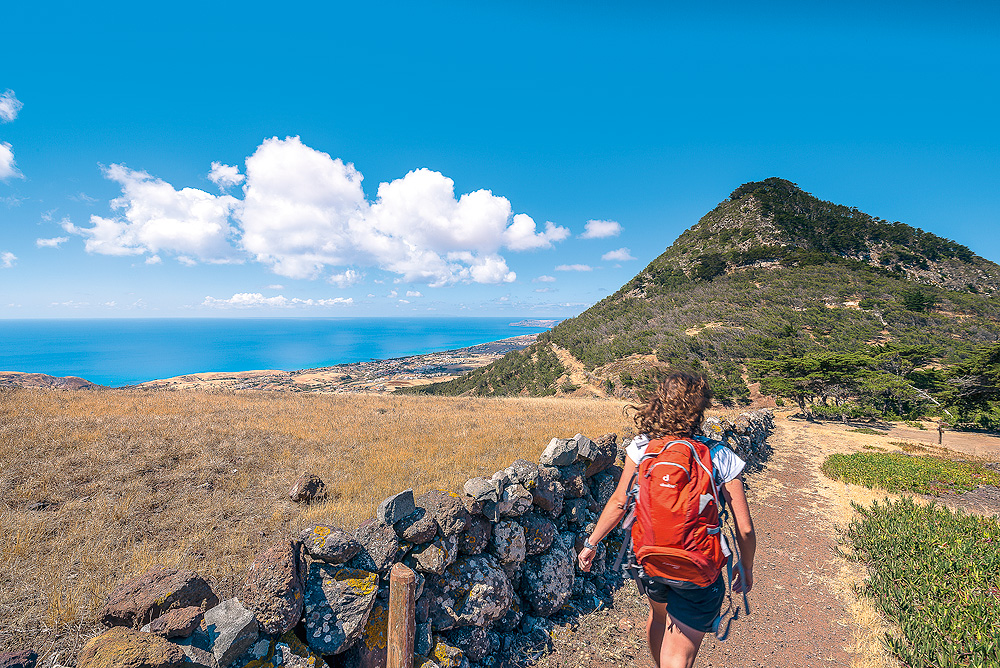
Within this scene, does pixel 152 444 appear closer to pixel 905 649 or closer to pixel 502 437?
pixel 502 437

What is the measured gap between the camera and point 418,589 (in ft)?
11.5

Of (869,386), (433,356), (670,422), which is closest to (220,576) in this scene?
(670,422)

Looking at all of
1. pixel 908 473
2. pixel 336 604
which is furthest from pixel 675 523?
pixel 908 473

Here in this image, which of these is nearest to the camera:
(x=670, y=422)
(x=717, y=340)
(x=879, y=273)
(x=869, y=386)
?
(x=670, y=422)

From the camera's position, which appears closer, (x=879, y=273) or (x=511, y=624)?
(x=511, y=624)

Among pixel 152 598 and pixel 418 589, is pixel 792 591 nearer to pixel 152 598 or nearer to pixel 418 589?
pixel 418 589

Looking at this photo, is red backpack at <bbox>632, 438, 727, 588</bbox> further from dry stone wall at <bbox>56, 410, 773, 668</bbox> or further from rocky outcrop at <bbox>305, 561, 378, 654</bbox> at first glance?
rocky outcrop at <bbox>305, 561, 378, 654</bbox>

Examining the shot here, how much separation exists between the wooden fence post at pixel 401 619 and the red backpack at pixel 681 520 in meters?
1.72

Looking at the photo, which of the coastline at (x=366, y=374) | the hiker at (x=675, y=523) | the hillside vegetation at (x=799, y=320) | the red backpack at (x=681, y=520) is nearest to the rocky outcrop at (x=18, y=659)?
the hiker at (x=675, y=523)

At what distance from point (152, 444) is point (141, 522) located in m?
2.87

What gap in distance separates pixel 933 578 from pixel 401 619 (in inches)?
284

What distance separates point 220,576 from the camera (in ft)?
10.6

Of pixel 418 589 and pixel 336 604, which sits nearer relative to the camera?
pixel 336 604

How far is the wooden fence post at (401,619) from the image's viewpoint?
2.72 meters
